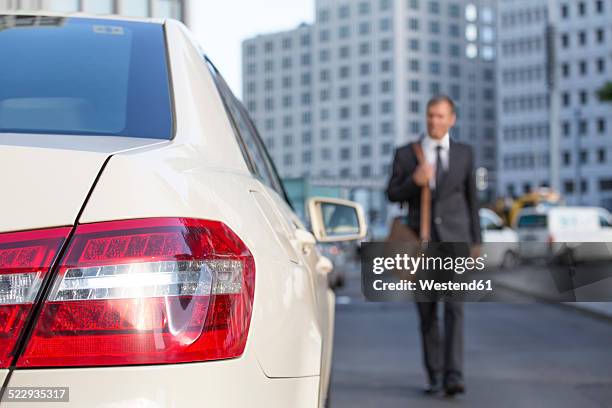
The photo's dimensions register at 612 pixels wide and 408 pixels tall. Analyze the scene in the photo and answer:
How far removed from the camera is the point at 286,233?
225cm

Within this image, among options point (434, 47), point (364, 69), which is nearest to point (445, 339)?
point (364, 69)

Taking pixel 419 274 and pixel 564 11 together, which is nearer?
pixel 419 274

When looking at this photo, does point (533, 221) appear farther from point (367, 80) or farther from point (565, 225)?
point (367, 80)

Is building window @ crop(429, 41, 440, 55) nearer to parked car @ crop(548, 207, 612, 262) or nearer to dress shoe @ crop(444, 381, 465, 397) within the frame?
parked car @ crop(548, 207, 612, 262)

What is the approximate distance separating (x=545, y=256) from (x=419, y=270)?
53cm

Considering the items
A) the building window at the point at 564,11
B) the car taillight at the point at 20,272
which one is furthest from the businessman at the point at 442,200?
the building window at the point at 564,11

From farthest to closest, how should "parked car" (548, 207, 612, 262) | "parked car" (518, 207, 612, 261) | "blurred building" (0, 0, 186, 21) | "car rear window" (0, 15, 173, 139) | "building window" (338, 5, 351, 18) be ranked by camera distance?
"building window" (338, 5, 351, 18) → "parked car" (518, 207, 612, 261) → "parked car" (548, 207, 612, 262) → "blurred building" (0, 0, 186, 21) → "car rear window" (0, 15, 173, 139)

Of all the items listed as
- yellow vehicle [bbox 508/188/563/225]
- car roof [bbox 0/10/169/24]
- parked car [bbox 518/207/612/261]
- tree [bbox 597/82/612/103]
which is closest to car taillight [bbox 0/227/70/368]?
car roof [bbox 0/10/169/24]

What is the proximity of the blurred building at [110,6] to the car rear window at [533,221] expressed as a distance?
1984cm

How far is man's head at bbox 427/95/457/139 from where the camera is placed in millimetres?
5875

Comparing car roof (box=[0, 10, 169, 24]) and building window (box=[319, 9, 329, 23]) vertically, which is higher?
building window (box=[319, 9, 329, 23])

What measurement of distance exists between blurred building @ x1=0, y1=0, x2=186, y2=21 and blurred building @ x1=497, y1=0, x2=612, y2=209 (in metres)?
89.6

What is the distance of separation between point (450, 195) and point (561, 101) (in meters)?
107

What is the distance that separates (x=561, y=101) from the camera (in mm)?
108812
